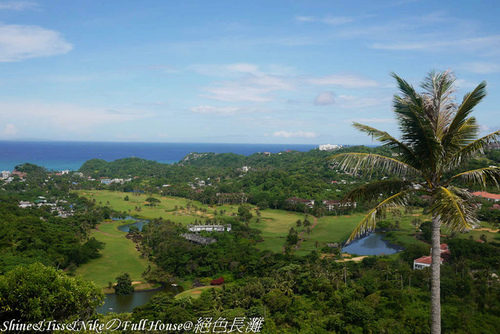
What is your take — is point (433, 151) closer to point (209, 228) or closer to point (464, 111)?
point (464, 111)

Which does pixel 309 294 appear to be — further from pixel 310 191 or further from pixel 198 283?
pixel 310 191

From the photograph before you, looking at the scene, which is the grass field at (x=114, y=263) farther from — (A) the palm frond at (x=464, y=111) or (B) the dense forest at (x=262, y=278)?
(A) the palm frond at (x=464, y=111)

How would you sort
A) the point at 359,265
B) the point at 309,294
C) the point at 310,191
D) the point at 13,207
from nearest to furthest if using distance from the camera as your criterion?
the point at 309,294, the point at 359,265, the point at 13,207, the point at 310,191

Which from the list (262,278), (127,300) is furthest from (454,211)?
(127,300)

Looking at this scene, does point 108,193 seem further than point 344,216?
Yes

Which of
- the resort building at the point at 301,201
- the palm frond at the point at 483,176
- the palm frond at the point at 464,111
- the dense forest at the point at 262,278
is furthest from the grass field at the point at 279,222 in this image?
the palm frond at the point at 464,111

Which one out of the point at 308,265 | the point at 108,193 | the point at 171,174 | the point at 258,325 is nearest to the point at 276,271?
the point at 308,265

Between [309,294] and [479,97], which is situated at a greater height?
[479,97]

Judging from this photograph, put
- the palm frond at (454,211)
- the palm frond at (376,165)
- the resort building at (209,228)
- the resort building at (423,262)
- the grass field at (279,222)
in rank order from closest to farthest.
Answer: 1. the palm frond at (454,211)
2. the palm frond at (376,165)
3. the resort building at (423,262)
4. the grass field at (279,222)
5. the resort building at (209,228)
